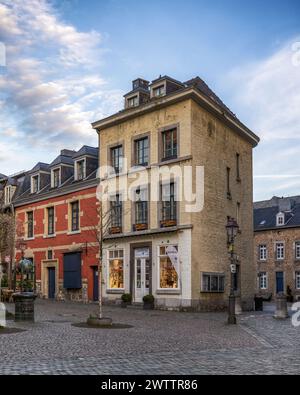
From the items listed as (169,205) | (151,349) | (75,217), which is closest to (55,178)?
(75,217)

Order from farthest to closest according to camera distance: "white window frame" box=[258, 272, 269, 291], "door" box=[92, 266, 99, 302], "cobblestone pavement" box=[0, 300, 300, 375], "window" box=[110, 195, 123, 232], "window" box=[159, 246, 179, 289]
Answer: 1. "white window frame" box=[258, 272, 269, 291]
2. "door" box=[92, 266, 99, 302]
3. "window" box=[110, 195, 123, 232]
4. "window" box=[159, 246, 179, 289]
5. "cobblestone pavement" box=[0, 300, 300, 375]

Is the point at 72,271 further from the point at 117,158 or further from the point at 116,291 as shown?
the point at 117,158

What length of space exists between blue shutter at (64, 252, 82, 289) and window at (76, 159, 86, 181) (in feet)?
15.7

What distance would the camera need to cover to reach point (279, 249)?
171 feet

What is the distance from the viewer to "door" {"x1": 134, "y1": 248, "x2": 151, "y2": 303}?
2730 centimetres

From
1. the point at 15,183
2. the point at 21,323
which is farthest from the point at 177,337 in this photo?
the point at 15,183

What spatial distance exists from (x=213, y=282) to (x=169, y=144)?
743cm

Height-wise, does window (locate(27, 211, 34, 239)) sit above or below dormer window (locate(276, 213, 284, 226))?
A: below

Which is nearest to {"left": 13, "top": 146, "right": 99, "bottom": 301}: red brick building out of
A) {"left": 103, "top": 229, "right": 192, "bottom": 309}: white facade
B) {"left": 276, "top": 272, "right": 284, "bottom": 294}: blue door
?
{"left": 103, "top": 229, "right": 192, "bottom": 309}: white facade

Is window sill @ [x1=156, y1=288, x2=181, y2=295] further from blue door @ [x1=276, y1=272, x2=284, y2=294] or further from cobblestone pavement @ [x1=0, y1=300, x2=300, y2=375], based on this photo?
blue door @ [x1=276, y1=272, x2=284, y2=294]

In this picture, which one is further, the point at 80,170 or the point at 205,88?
the point at 80,170

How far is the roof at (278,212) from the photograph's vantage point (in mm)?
52009

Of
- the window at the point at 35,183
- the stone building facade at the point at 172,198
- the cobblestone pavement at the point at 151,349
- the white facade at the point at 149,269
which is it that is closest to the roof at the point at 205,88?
the stone building facade at the point at 172,198
